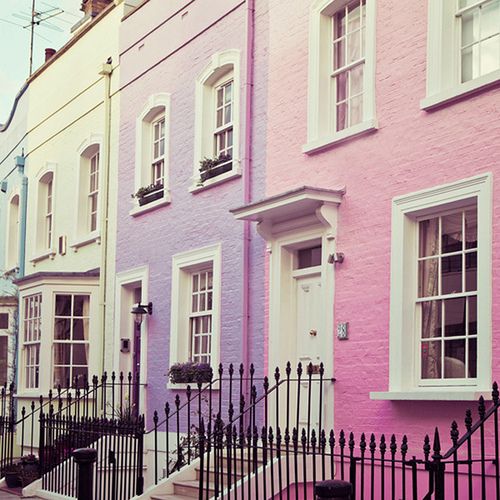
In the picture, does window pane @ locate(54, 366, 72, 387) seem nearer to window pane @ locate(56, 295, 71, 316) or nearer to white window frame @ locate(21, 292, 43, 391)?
white window frame @ locate(21, 292, 43, 391)

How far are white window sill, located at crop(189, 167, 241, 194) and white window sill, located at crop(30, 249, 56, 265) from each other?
6.01 meters

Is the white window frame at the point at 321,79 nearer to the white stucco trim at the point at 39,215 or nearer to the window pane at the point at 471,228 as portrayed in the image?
the window pane at the point at 471,228

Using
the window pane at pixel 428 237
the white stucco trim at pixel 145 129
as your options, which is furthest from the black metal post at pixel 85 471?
the white stucco trim at pixel 145 129

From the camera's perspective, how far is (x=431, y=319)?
1073 centimetres

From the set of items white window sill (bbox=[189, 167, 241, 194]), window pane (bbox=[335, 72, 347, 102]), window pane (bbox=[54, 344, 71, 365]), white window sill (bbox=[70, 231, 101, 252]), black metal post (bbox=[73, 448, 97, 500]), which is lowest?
black metal post (bbox=[73, 448, 97, 500])

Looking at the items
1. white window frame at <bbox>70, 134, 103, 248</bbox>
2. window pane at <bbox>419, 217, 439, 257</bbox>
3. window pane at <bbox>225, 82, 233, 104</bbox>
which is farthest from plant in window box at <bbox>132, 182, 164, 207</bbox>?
window pane at <bbox>419, 217, 439, 257</bbox>

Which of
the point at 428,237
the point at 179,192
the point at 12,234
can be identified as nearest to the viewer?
the point at 428,237

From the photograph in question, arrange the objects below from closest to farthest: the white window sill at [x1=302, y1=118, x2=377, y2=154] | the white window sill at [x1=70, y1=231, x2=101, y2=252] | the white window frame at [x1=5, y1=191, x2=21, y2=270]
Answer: the white window sill at [x1=302, y1=118, x2=377, y2=154], the white window sill at [x1=70, y1=231, x2=101, y2=252], the white window frame at [x1=5, y1=191, x2=21, y2=270]

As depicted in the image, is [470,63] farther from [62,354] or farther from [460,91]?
[62,354]

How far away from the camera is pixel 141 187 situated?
55.9ft

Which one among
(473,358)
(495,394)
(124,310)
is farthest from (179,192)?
(495,394)

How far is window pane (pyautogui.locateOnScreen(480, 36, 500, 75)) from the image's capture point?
10.2 meters

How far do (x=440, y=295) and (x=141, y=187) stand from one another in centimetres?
762

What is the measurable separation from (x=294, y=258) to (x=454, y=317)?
10.4ft
